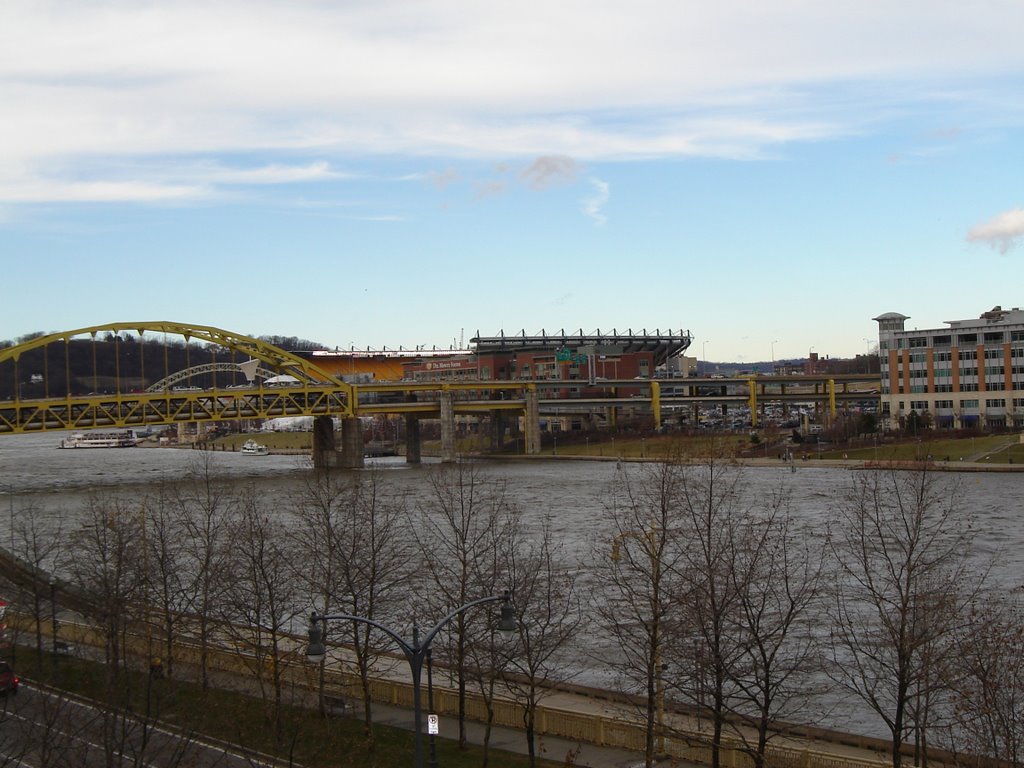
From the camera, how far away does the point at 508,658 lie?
23016mm

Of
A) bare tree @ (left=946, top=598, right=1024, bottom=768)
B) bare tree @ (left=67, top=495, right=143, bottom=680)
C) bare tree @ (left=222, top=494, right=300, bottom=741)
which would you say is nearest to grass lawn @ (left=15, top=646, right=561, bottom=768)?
bare tree @ (left=222, top=494, right=300, bottom=741)

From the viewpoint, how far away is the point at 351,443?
104000 mm

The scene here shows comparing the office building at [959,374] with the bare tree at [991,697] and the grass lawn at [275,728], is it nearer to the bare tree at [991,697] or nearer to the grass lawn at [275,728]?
the bare tree at [991,697]

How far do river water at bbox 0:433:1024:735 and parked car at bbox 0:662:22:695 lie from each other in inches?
514

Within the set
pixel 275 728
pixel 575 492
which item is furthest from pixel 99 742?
pixel 575 492

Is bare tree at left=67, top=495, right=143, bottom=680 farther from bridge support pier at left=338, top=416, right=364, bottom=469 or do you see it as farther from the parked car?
bridge support pier at left=338, top=416, right=364, bottom=469

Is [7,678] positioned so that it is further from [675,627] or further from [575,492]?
[575,492]

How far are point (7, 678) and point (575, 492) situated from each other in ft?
165

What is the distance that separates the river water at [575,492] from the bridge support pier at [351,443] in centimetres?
Result: 337

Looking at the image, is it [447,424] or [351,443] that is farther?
[447,424]

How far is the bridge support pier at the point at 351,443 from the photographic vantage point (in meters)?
103

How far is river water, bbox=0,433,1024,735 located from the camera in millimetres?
42084

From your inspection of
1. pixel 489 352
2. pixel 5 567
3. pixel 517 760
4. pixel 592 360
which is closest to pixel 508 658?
pixel 517 760

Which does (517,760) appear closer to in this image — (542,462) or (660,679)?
(660,679)
